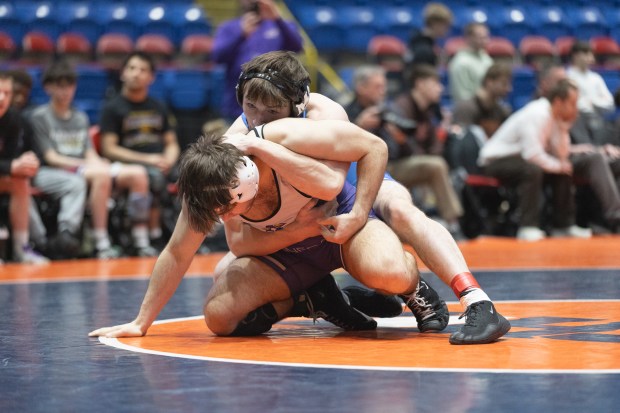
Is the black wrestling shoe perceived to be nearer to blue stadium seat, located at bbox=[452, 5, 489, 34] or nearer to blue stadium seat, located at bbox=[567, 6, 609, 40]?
blue stadium seat, located at bbox=[452, 5, 489, 34]

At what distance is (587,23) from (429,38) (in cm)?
481

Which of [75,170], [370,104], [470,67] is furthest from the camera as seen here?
[470,67]

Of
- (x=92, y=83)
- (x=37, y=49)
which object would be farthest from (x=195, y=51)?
(x=37, y=49)

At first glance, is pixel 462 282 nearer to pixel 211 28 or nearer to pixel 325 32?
pixel 325 32

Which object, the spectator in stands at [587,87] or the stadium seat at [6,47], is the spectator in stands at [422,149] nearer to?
the spectator in stands at [587,87]

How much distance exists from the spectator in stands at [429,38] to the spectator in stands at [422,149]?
1052mm

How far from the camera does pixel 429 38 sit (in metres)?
10.4

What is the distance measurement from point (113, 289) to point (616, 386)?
3.63 metres

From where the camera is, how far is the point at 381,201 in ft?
13.4

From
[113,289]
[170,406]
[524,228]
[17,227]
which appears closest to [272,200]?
[170,406]

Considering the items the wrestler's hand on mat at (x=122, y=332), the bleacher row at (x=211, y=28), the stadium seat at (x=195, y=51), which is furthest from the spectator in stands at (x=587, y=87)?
the wrestler's hand on mat at (x=122, y=332)

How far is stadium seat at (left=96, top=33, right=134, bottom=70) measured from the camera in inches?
465

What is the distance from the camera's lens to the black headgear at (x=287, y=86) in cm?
373

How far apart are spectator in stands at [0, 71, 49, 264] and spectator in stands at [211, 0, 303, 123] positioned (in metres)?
1.58
